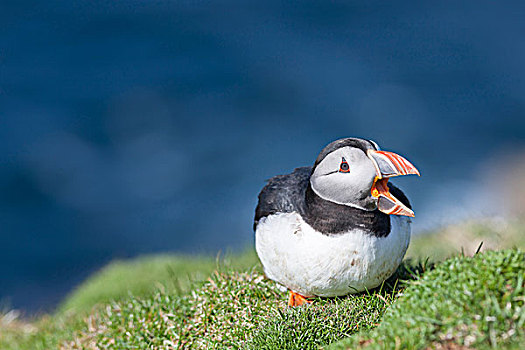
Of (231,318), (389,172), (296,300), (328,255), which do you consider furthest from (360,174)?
(231,318)

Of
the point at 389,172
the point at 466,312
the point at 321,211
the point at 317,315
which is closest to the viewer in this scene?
the point at 466,312

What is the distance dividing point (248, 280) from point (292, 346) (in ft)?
3.32

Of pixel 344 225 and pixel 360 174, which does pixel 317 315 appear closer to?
pixel 344 225

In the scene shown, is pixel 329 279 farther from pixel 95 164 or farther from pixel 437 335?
pixel 95 164


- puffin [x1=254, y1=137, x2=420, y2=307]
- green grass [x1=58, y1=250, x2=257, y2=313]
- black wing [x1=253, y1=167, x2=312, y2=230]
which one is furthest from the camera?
green grass [x1=58, y1=250, x2=257, y2=313]

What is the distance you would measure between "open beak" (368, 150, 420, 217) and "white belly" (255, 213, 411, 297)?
246 mm

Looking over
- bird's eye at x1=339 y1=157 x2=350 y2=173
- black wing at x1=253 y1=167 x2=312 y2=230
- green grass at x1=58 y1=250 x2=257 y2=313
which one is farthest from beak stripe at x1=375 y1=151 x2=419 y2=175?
green grass at x1=58 y1=250 x2=257 y2=313

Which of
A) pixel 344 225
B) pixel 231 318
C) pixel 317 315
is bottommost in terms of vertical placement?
pixel 231 318

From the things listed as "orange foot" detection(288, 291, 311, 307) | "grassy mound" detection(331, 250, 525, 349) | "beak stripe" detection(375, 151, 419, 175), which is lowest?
"orange foot" detection(288, 291, 311, 307)

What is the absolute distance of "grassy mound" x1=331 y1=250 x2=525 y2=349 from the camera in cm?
288

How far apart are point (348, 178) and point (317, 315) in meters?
1.04

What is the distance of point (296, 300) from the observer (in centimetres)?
430

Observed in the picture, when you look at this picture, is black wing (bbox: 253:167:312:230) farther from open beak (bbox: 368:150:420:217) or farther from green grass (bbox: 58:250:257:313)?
green grass (bbox: 58:250:257:313)

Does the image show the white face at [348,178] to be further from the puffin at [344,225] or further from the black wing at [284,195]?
the black wing at [284,195]
